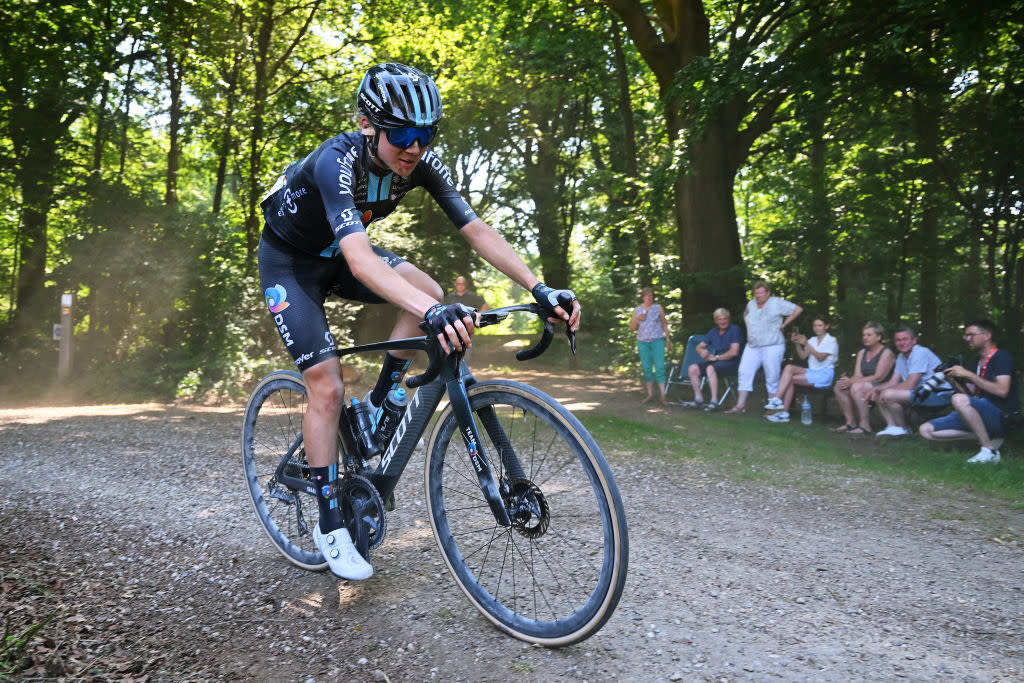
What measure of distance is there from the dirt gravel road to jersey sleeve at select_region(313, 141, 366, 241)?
175 centimetres

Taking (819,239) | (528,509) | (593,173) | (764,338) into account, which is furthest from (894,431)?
(593,173)

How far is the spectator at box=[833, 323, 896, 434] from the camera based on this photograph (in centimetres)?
906

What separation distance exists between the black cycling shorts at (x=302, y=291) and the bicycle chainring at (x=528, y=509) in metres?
1.13

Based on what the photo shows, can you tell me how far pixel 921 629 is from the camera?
3.24m

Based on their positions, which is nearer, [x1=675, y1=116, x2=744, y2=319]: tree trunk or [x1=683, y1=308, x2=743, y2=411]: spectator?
[x1=683, y1=308, x2=743, y2=411]: spectator

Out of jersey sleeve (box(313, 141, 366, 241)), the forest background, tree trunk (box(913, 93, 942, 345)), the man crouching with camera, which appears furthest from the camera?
tree trunk (box(913, 93, 942, 345))

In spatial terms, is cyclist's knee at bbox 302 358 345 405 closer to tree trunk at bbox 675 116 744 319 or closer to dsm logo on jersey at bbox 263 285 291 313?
dsm logo on jersey at bbox 263 285 291 313

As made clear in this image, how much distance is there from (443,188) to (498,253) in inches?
18.6

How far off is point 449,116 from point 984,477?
62.9ft

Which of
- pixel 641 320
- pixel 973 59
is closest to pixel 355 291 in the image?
pixel 973 59

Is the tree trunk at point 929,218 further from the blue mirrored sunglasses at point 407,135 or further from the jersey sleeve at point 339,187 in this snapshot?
the jersey sleeve at point 339,187

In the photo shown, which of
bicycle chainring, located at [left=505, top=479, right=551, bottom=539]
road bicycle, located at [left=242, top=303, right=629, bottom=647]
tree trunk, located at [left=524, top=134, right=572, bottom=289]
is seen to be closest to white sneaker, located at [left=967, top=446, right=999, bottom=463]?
road bicycle, located at [left=242, top=303, right=629, bottom=647]

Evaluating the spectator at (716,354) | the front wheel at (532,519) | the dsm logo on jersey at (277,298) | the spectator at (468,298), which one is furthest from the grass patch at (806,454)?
the dsm logo on jersey at (277,298)

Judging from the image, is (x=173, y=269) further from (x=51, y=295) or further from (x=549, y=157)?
(x=549, y=157)
